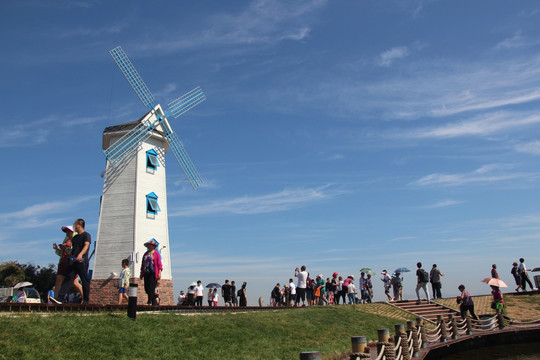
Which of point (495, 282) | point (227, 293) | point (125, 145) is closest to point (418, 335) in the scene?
point (495, 282)

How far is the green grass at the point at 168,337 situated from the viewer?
7270 millimetres

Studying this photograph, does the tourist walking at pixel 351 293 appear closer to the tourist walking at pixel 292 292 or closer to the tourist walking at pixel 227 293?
the tourist walking at pixel 292 292

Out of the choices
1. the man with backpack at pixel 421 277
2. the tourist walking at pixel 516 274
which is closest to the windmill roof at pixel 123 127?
the man with backpack at pixel 421 277

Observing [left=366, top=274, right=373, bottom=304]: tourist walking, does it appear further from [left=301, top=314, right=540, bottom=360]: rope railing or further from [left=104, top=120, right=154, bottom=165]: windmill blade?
[left=104, top=120, right=154, bottom=165]: windmill blade

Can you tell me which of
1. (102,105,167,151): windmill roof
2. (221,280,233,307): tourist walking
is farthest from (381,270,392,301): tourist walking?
(102,105,167,151): windmill roof

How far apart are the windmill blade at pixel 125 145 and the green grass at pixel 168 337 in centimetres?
1497

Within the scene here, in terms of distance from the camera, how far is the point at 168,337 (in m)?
9.43

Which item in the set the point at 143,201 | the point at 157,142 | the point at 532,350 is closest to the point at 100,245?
the point at 143,201

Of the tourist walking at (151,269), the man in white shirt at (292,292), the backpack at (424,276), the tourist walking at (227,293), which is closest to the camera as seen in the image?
the tourist walking at (151,269)

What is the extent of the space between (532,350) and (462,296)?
9.68 ft

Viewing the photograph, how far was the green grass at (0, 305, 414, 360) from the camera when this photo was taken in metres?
7.27

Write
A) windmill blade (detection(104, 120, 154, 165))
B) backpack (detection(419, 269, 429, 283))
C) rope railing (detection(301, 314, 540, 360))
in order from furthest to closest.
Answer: windmill blade (detection(104, 120, 154, 165)) < backpack (detection(419, 269, 429, 283)) < rope railing (detection(301, 314, 540, 360))

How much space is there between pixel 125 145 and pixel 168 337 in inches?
721

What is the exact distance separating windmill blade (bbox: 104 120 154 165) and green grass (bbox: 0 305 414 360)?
15.0 meters
